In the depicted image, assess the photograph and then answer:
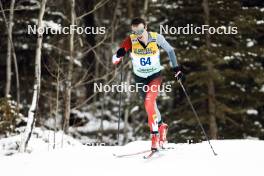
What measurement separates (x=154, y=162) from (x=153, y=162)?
2cm

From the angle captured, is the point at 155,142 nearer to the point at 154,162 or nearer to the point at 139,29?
the point at 154,162

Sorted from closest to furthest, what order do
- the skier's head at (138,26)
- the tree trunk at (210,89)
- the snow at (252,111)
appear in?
the skier's head at (138,26) < the tree trunk at (210,89) < the snow at (252,111)

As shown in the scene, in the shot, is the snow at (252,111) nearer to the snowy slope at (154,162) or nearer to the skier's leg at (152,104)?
the snowy slope at (154,162)

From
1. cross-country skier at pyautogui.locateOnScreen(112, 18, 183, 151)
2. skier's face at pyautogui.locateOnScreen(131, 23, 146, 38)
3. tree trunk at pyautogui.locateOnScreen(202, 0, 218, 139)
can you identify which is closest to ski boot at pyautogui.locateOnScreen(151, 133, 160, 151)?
cross-country skier at pyautogui.locateOnScreen(112, 18, 183, 151)

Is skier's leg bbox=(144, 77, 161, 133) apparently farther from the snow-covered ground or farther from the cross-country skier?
the snow-covered ground

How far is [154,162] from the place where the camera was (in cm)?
748

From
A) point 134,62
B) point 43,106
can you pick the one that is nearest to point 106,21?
point 43,106

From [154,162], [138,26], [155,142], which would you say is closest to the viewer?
[154,162]

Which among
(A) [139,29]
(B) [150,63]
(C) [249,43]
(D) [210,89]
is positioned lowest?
(D) [210,89]

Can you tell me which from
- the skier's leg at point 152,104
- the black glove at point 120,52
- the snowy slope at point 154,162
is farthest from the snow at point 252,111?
the black glove at point 120,52

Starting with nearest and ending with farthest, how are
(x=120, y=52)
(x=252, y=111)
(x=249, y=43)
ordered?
(x=120, y=52) → (x=249, y=43) → (x=252, y=111)

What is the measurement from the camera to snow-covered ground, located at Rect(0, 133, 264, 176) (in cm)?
676

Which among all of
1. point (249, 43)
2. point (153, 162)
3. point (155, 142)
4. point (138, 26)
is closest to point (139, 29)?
point (138, 26)

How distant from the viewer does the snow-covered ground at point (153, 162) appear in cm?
676
